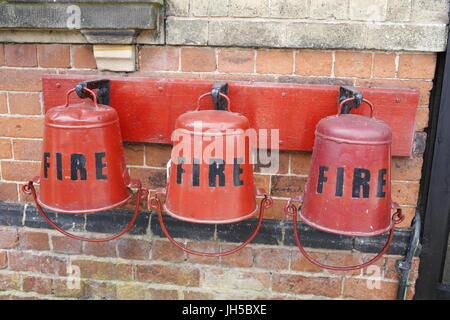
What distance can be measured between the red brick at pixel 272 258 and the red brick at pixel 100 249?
0.59 meters

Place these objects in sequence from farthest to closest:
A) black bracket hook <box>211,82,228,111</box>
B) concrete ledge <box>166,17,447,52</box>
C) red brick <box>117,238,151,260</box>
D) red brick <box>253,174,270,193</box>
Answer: red brick <box>117,238,151,260</box>
red brick <box>253,174,270,193</box>
concrete ledge <box>166,17,447,52</box>
black bracket hook <box>211,82,228,111</box>

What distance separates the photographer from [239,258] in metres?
1.66

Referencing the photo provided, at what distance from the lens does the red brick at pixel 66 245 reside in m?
1.72

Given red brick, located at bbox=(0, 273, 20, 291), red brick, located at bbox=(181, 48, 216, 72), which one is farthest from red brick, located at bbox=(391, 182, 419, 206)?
red brick, located at bbox=(0, 273, 20, 291)

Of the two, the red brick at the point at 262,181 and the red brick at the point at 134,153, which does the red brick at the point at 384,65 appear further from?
the red brick at the point at 134,153

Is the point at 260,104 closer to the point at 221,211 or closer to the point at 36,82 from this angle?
the point at 221,211

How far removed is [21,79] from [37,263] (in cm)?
76

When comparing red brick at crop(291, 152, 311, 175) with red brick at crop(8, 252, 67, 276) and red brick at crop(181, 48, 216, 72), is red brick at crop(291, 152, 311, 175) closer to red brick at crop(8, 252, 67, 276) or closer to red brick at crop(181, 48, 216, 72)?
red brick at crop(181, 48, 216, 72)

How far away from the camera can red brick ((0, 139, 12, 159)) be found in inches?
64.4

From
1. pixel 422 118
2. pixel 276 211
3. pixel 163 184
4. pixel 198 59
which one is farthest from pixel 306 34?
pixel 163 184

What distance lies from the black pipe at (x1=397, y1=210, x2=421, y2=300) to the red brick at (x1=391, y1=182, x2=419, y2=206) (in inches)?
2.5

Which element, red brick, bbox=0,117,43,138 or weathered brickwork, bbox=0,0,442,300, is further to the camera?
red brick, bbox=0,117,43,138

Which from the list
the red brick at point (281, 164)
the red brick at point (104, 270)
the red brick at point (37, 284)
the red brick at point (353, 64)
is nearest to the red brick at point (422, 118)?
the red brick at point (353, 64)

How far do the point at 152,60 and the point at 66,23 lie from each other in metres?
0.31
